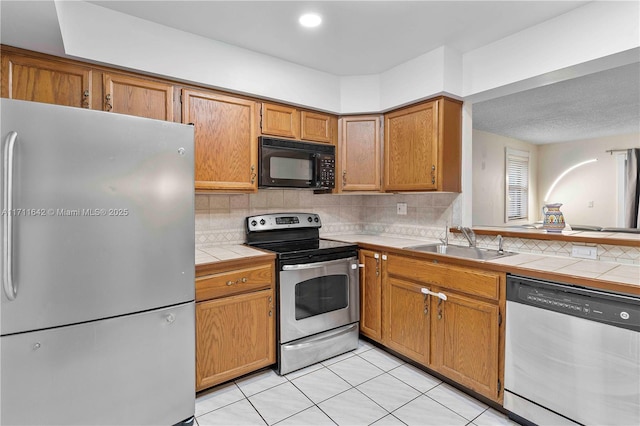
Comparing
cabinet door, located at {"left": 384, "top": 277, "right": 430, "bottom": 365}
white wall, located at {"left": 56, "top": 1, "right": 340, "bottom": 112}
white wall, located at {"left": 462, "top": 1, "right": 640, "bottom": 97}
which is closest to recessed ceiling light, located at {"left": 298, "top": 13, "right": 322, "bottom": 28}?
white wall, located at {"left": 56, "top": 1, "right": 340, "bottom": 112}

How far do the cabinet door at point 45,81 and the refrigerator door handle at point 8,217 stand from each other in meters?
0.69

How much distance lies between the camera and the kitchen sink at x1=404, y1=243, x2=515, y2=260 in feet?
7.63

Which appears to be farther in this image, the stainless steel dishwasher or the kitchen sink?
the kitchen sink

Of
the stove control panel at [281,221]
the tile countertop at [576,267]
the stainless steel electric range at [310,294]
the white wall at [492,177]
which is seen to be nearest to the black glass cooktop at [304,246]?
the stainless steel electric range at [310,294]

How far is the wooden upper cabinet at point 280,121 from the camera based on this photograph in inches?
99.6

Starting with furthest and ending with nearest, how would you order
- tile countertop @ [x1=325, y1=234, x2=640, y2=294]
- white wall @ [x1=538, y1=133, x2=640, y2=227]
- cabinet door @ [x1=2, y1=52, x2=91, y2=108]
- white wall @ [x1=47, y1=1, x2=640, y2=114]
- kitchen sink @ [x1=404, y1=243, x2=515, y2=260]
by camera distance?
white wall @ [x1=538, y1=133, x2=640, y2=227], kitchen sink @ [x1=404, y1=243, x2=515, y2=260], white wall @ [x1=47, y1=1, x2=640, y2=114], cabinet door @ [x1=2, y1=52, x2=91, y2=108], tile countertop @ [x1=325, y1=234, x2=640, y2=294]

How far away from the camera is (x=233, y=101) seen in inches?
93.6

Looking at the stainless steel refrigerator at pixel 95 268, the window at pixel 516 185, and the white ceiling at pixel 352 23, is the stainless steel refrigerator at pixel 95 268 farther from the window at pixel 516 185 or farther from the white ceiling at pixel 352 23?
the window at pixel 516 185

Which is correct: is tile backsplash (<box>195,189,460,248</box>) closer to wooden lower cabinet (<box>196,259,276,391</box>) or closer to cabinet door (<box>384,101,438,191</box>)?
cabinet door (<box>384,101,438,191</box>)

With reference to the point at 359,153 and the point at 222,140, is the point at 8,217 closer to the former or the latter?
the point at 222,140

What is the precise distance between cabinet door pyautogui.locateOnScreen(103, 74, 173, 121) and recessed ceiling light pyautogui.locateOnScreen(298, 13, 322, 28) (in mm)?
980

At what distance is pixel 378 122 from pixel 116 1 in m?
2.06

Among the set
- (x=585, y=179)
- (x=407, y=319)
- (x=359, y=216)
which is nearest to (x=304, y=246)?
(x=407, y=319)

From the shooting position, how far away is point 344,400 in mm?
1978
